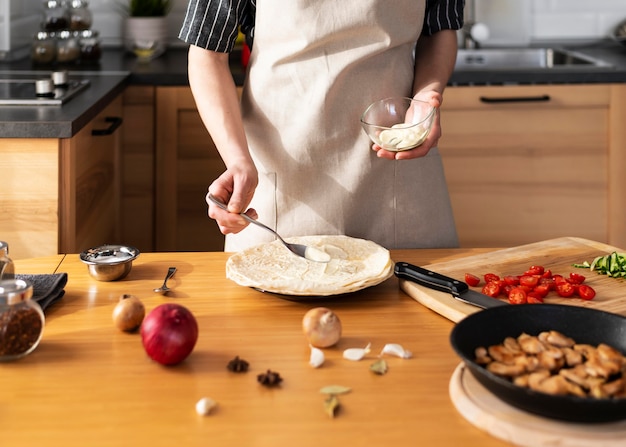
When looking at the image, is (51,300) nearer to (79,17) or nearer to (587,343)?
(587,343)

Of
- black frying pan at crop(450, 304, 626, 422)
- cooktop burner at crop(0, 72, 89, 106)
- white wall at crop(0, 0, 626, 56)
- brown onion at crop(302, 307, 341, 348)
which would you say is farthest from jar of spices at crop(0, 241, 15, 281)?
white wall at crop(0, 0, 626, 56)

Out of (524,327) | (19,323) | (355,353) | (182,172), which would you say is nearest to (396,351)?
(355,353)

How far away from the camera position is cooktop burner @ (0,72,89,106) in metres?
2.24

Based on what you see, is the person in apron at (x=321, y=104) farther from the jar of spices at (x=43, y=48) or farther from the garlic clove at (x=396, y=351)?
the jar of spices at (x=43, y=48)

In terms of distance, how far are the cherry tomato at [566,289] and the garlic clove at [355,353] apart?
1.18 ft

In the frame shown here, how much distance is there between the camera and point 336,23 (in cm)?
171

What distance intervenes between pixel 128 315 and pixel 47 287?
181mm

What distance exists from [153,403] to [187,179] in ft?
6.39

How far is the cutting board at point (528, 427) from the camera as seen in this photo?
905 mm

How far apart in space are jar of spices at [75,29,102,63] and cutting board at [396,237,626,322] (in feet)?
6.60

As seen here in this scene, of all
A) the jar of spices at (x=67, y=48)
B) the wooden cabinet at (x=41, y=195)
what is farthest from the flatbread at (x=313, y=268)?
the jar of spices at (x=67, y=48)

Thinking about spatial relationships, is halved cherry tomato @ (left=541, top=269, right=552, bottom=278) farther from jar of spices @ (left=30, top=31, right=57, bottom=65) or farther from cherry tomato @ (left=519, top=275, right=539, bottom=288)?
jar of spices @ (left=30, top=31, right=57, bottom=65)

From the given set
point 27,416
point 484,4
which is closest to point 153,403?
point 27,416

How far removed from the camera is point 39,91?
A: 2.28m
